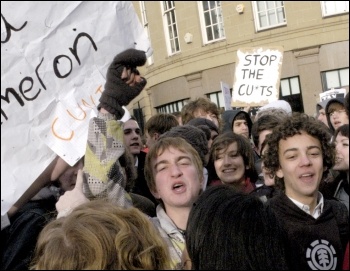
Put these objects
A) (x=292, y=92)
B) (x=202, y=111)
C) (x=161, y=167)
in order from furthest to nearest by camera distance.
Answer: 1. (x=292, y=92)
2. (x=202, y=111)
3. (x=161, y=167)

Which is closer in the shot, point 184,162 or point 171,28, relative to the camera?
point 184,162

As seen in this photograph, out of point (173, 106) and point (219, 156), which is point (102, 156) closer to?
point (219, 156)

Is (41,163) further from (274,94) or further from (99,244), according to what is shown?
(274,94)

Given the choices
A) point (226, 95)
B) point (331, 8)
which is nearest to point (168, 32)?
point (331, 8)

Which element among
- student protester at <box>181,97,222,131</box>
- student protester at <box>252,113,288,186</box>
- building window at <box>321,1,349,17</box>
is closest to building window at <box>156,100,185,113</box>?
building window at <box>321,1,349,17</box>

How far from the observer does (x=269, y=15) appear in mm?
18141

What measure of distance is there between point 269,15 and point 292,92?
2287mm

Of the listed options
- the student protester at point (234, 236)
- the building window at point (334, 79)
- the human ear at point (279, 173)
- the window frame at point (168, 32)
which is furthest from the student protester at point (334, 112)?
the window frame at point (168, 32)

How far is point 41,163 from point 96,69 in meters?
0.37

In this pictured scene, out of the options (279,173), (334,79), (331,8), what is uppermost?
(331,8)

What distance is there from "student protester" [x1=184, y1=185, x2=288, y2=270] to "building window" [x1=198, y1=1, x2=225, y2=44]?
56.0 feet

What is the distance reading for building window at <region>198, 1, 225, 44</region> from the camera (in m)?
18.7

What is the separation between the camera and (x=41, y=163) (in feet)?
6.91

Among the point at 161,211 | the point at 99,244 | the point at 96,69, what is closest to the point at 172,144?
the point at 161,211
